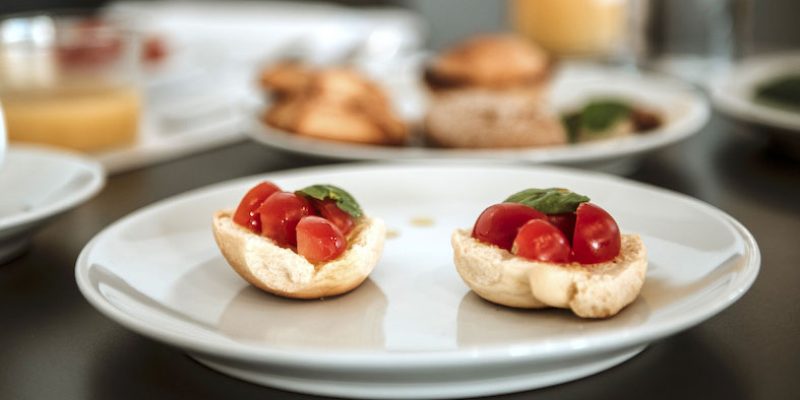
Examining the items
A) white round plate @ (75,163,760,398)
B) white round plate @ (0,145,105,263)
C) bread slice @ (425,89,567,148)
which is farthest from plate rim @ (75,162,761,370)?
bread slice @ (425,89,567,148)

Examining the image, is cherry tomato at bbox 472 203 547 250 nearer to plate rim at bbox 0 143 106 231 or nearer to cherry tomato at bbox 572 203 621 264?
cherry tomato at bbox 572 203 621 264

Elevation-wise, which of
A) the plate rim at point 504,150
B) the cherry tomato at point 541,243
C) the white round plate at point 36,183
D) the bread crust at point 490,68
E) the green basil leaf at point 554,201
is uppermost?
the green basil leaf at point 554,201

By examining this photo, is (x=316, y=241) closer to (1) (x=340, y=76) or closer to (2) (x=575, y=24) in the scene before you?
(1) (x=340, y=76)

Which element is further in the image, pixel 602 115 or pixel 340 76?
pixel 340 76

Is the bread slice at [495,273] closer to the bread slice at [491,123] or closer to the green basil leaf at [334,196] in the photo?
the green basil leaf at [334,196]

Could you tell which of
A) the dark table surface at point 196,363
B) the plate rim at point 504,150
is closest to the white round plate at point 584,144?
the plate rim at point 504,150

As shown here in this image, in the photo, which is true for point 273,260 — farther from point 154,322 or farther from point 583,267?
point 583,267

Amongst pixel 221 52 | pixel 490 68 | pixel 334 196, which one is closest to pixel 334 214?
pixel 334 196
